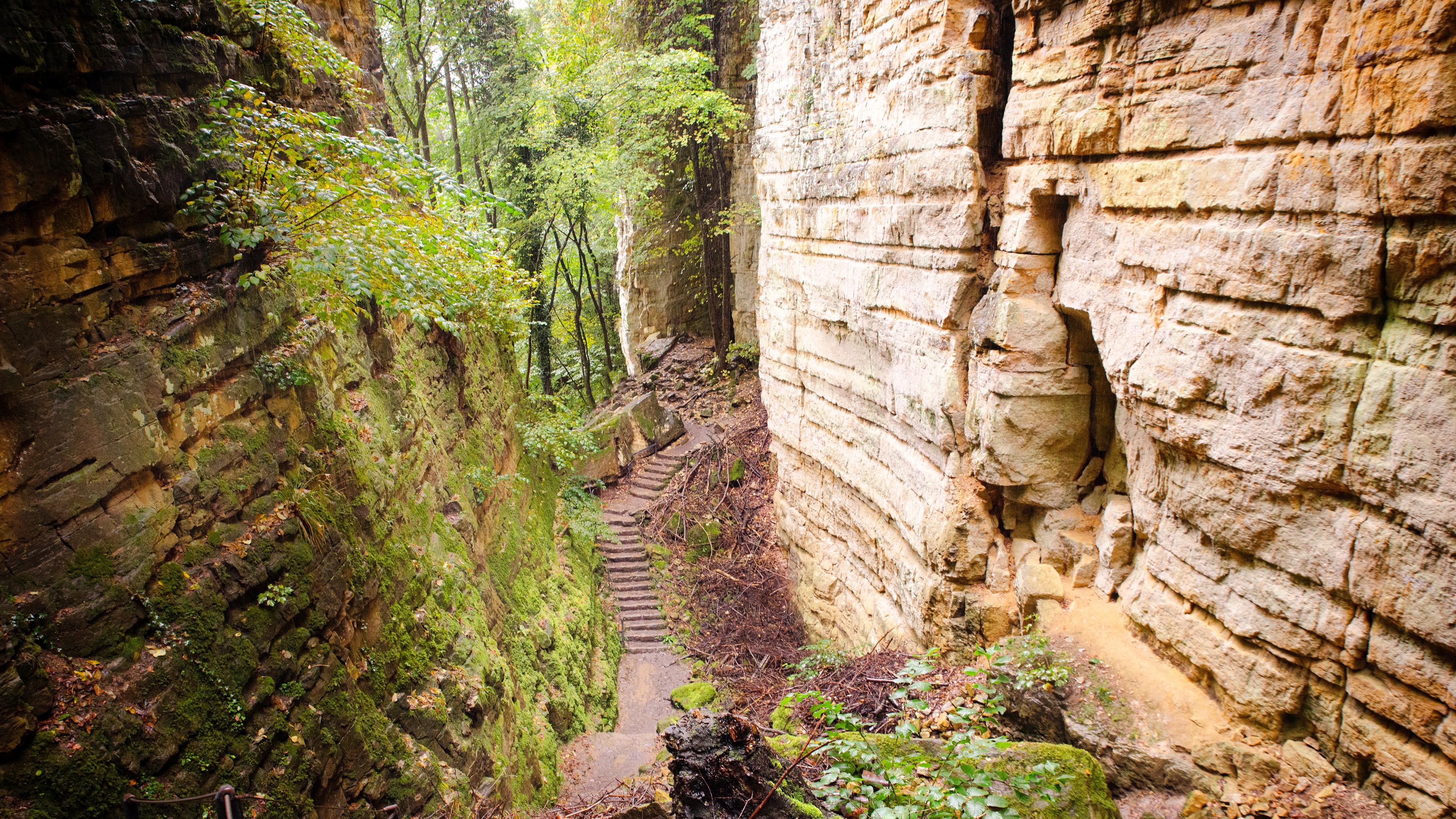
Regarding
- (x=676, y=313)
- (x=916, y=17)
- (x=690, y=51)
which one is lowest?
(x=676, y=313)

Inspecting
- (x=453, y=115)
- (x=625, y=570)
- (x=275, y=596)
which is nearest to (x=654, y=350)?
(x=453, y=115)

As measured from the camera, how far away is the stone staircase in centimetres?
1307

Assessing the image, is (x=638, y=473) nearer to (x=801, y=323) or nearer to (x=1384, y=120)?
(x=801, y=323)

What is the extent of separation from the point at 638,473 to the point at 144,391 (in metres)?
14.0

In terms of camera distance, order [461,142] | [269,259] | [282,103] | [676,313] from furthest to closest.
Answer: [676,313], [461,142], [282,103], [269,259]

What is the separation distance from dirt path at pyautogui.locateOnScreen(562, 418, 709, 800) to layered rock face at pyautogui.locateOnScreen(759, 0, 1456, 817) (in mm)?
3541

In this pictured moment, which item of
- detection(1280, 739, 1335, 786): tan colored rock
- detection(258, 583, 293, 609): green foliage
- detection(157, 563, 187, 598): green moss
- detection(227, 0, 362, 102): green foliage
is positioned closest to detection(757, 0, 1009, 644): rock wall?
detection(1280, 739, 1335, 786): tan colored rock

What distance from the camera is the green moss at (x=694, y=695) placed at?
9906 mm

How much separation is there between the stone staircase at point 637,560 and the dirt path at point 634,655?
2 centimetres

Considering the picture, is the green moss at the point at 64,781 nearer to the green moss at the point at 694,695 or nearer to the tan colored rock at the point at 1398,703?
the tan colored rock at the point at 1398,703

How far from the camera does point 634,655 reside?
1249 centimetres

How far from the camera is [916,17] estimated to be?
21.7ft

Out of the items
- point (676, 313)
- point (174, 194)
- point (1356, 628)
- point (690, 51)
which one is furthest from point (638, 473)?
point (1356, 628)

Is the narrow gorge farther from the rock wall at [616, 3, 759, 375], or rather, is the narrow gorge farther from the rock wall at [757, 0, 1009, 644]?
the rock wall at [616, 3, 759, 375]
